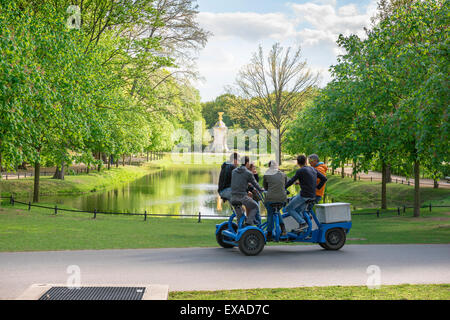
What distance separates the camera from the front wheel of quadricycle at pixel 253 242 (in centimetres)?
1062

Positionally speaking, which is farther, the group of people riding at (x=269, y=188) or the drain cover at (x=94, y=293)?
the group of people riding at (x=269, y=188)

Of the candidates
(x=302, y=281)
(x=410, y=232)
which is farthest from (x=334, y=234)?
(x=410, y=232)

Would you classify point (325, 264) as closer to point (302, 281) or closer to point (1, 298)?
point (302, 281)

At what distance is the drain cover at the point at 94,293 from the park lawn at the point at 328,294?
23.3 inches

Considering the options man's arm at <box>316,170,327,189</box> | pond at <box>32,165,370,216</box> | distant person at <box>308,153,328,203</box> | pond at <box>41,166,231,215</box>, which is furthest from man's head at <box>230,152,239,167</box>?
pond at <box>41,166,231,215</box>

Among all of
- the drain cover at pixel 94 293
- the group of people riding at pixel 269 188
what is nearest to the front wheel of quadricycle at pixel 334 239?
the group of people riding at pixel 269 188

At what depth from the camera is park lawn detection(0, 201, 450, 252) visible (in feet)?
41.3

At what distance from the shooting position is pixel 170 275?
855cm

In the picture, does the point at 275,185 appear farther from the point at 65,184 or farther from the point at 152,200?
the point at 65,184

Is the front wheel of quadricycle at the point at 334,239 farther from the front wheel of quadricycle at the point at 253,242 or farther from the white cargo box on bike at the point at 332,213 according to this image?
the front wheel of quadricycle at the point at 253,242

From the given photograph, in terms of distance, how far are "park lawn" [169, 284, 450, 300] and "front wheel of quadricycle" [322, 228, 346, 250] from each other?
3.67 m

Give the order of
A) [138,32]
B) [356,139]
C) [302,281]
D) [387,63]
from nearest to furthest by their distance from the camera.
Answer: [302,281]
[387,63]
[356,139]
[138,32]

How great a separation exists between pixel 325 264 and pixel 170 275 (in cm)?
340

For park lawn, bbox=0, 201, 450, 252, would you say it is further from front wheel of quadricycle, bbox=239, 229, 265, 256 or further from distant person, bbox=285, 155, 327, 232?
distant person, bbox=285, 155, 327, 232
